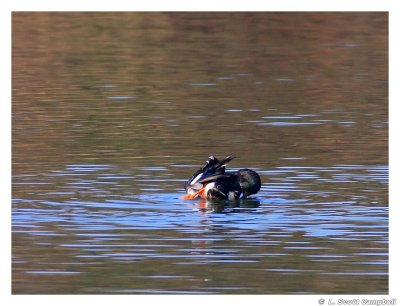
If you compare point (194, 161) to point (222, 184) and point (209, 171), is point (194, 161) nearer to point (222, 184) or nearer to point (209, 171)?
point (209, 171)

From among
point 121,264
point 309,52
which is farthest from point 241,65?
point 121,264

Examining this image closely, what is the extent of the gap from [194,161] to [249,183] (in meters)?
2.11

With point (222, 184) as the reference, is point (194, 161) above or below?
above

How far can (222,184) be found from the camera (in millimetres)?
13750

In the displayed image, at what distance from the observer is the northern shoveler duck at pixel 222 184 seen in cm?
1370

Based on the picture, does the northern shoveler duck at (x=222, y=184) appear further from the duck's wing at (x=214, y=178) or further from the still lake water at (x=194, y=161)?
the still lake water at (x=194, y=161)

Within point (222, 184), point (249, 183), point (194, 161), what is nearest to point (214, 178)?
point (222, 184)

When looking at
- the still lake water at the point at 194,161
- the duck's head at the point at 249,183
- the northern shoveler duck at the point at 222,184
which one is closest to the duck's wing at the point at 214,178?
the northern shoveler duck at the point at 222,184

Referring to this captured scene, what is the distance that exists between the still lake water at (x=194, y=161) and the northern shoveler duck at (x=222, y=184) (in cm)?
17

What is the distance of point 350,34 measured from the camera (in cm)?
3206

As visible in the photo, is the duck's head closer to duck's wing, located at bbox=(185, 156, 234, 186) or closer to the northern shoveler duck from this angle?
the northern shoveler duck

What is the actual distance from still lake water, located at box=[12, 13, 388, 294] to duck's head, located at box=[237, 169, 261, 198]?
0.17 meters

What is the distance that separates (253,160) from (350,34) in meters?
16.7

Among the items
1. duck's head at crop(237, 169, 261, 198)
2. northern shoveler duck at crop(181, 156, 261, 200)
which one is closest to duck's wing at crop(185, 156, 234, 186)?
northern shoveler duck at crop(181, 156, 261, 200)
